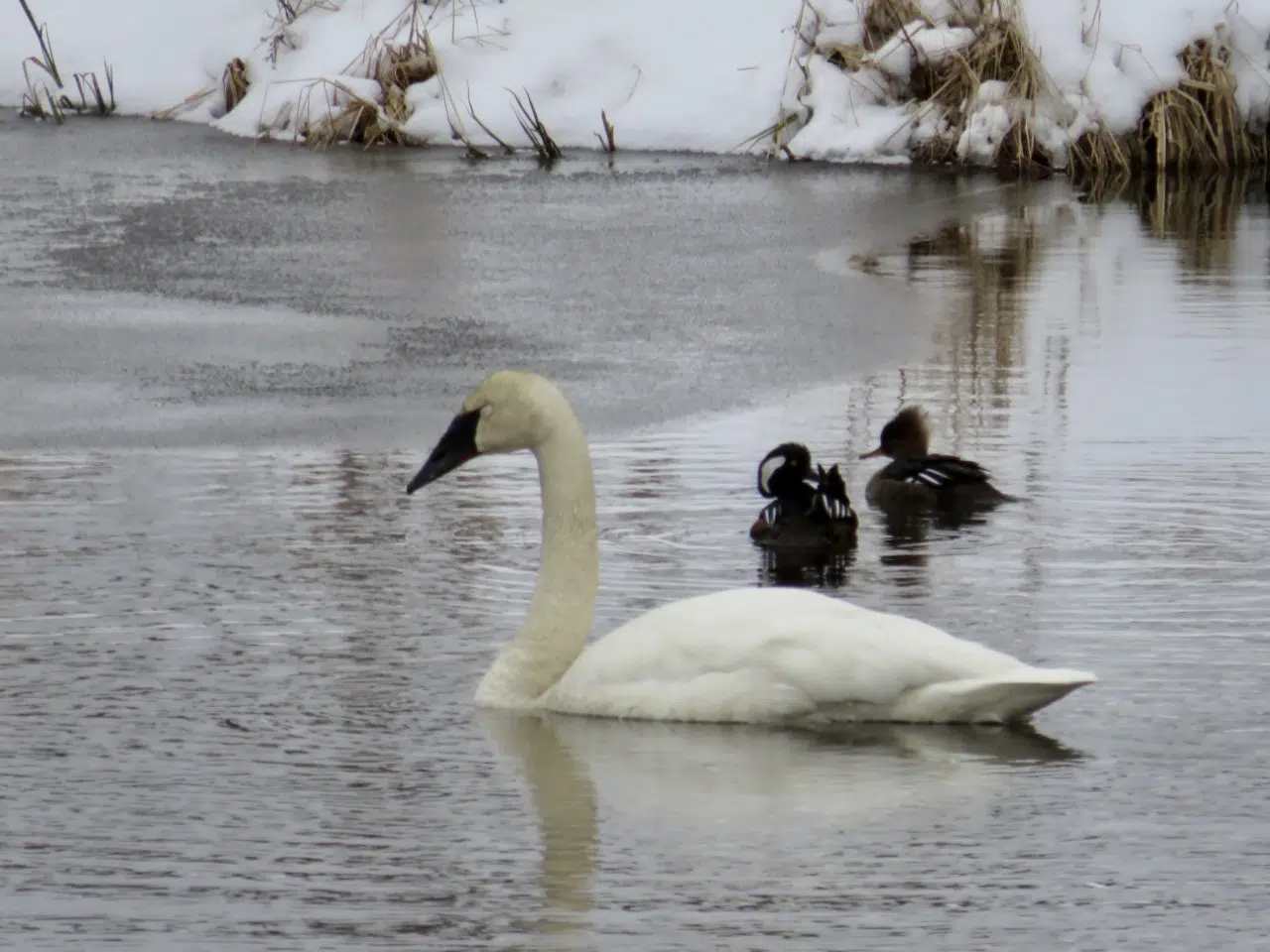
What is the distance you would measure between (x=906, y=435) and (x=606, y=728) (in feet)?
11.8

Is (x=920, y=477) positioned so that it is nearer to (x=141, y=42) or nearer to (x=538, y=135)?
(x=538, y=135)

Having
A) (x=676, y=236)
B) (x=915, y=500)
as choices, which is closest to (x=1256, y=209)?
(x=676, y=236)

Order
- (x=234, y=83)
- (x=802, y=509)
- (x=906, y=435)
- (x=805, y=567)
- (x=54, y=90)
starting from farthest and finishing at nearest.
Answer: (x=54, y=90)
(x=234, y=83)
(x=906, y=435)
(x=802, y=509)
(x=805, y=567)

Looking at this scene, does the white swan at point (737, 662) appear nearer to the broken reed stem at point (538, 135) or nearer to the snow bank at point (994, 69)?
the snow bank at point (994, 69)

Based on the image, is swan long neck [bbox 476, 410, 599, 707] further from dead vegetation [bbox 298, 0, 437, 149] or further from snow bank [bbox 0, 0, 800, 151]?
dead vegetation [bbox 298, 0, 437, 149]

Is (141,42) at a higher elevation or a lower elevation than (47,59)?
higher

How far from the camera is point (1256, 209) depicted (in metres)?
19.4

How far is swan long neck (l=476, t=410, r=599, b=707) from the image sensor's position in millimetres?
6133

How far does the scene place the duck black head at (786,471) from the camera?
27.2ft

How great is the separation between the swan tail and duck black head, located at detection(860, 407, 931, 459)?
334 centimetres

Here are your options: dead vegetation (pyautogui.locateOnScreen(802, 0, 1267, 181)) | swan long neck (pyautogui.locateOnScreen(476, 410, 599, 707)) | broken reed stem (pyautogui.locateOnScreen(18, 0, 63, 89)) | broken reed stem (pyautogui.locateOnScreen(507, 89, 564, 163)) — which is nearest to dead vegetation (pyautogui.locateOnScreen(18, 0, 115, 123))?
broken reed stem (pyautogui.locateOnScreen(18, 0, 63, 89))

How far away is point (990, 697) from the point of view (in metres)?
5.77

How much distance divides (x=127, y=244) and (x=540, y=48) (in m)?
9.20

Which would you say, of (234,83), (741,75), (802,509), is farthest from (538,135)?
(802,509)
